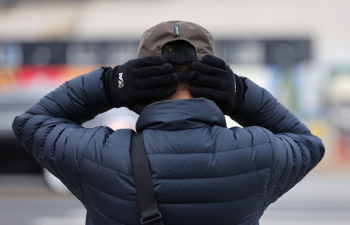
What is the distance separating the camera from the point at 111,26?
10609mm

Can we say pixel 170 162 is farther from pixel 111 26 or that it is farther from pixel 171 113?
pixel 111 26

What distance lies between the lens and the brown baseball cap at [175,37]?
124cm

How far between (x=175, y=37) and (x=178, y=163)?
38 cm

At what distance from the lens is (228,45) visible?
401 inches

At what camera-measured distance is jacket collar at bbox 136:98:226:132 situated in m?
1.22

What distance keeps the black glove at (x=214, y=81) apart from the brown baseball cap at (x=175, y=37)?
0.14 ft

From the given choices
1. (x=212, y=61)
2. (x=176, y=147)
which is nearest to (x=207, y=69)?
(x=212, y=61)

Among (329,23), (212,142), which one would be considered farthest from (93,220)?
(329,23)

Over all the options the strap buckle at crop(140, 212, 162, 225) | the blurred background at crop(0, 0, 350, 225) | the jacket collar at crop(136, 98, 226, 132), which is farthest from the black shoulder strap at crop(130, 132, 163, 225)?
the blurred background at crop(0, 0, 350, 225)

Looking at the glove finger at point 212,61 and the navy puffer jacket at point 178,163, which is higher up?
the glove finger at point 212,61

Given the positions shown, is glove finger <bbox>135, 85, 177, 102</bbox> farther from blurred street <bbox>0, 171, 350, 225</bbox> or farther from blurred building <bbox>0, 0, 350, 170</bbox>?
blurred building <bbox>0, 0, 350, 170</bbox>

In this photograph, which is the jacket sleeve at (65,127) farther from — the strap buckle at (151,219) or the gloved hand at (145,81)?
the strap buckle at (151,219)

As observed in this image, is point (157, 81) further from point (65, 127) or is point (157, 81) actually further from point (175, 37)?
point (65, 127)

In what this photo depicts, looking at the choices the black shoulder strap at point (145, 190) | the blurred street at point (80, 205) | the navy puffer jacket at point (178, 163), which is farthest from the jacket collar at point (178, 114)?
the blurred street at point (80, 205)
